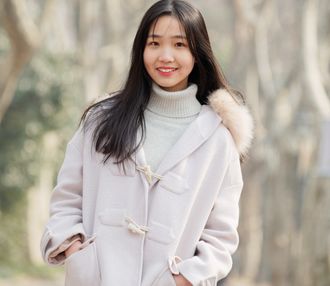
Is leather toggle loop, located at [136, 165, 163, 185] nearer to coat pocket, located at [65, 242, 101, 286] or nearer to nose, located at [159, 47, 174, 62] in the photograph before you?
coat pocket, located at [65, 242, 101, 286]

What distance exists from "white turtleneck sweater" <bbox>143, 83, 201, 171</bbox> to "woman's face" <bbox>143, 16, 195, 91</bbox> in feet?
0.20

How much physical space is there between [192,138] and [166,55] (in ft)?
1.14

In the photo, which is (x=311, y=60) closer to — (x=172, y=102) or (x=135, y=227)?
(x=172, y=102)

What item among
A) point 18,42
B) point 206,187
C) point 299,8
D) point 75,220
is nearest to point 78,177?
point 75,220

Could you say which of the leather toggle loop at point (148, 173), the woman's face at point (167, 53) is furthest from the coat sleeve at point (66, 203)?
the woman's face at point (167, 53)

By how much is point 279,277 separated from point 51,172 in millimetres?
5156

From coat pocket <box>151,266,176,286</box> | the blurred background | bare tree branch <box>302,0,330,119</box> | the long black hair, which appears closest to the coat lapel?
the long black hair

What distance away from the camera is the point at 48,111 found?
47.3 feet

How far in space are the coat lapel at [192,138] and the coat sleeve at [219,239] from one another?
0.54 feet

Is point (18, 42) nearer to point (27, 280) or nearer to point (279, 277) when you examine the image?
point (27, 280)

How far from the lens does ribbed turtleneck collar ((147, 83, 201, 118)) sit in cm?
345

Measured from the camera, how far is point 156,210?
3.28m

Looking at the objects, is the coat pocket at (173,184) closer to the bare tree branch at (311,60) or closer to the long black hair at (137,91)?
the long black hair at (137,91)

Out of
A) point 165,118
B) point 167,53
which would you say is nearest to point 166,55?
point 167,53
